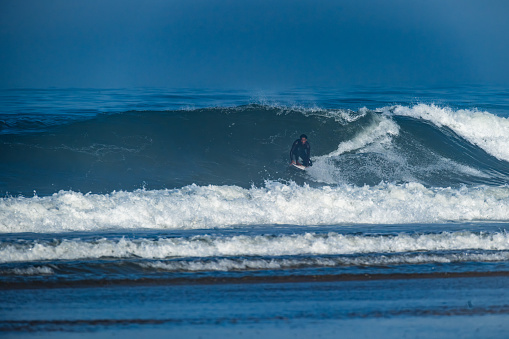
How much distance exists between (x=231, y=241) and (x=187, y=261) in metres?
0.82

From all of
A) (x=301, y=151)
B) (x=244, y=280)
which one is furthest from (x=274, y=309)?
(x=301, y=151)

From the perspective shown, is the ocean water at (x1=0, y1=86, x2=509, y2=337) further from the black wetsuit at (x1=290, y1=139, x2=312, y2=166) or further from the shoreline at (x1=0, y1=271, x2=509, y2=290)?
the black wetsuit at (x1=290, y1=139, x2=312, y2=166)

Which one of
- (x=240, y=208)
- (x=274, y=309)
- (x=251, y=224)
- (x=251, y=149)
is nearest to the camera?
(x=274, y=309)

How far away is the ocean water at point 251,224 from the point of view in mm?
5418

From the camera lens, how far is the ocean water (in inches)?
213

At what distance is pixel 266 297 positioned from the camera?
19.2ft

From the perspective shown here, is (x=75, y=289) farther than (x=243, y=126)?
No

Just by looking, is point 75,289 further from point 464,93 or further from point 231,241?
point 464,93

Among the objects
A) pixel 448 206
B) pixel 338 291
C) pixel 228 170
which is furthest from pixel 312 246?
pixel 228 170

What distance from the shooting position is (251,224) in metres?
9.97

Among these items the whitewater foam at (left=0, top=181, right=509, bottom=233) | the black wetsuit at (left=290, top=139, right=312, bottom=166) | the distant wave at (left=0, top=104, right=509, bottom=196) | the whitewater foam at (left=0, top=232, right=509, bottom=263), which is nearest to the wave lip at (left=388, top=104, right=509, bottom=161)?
the distant wave at (left=0, top=104, right=509, bottom=196)

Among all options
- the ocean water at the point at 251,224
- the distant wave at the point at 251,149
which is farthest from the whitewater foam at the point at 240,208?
the distant wave at the point at 251,149

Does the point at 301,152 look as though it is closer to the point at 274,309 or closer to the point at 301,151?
the point at 301,151

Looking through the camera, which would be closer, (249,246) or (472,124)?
(249,246)
